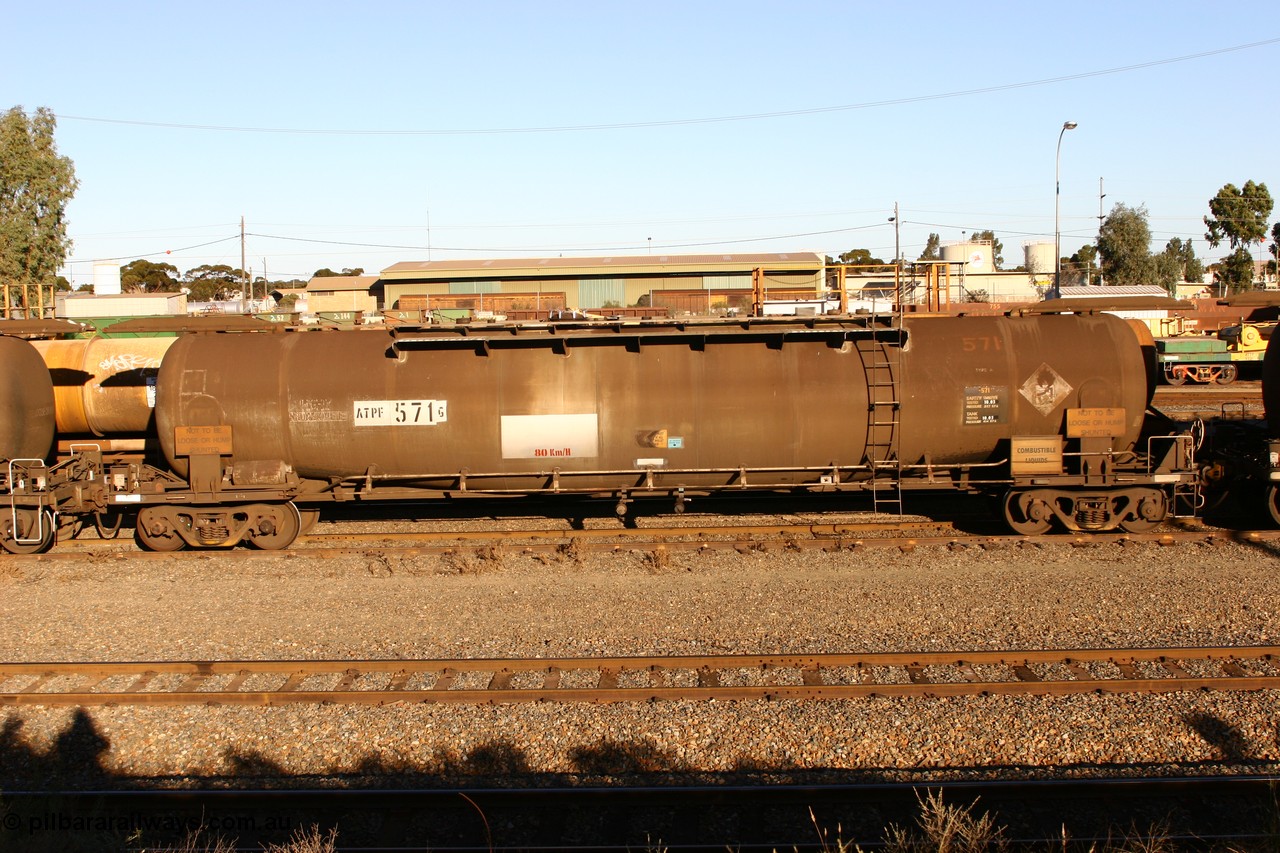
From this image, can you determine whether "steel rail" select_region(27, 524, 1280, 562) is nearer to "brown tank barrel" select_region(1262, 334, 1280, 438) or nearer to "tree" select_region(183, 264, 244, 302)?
"brown tank barrel" select_region(1262, 334, 1280, 438)

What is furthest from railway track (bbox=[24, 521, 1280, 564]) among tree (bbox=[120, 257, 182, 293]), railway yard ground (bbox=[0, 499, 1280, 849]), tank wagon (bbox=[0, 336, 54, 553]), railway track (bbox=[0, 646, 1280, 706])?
tree (bbox=[120, 257, 182, 293])

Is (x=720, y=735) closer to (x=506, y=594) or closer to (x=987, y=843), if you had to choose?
(x=987, y=843)

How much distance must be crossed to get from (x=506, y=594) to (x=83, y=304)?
3755cm

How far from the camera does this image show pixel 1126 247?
78.5 metres

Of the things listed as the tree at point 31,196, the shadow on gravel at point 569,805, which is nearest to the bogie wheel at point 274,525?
the shadow on gravel at point 569,805

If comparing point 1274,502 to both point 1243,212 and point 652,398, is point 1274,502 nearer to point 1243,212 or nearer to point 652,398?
point 652,398

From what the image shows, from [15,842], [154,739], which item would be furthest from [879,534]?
[15,842]

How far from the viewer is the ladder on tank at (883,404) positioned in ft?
41.4

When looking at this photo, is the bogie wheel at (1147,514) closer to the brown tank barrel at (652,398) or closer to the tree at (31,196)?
the brown tank barrel at (652,398)

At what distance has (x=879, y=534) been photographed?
1303cm

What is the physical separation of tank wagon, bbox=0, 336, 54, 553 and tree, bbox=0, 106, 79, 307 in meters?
32.7

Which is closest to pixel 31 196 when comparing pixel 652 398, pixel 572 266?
pixel 572 266

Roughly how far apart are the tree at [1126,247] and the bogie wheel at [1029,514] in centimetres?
7520

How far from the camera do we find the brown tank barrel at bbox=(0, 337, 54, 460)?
12.8 m
